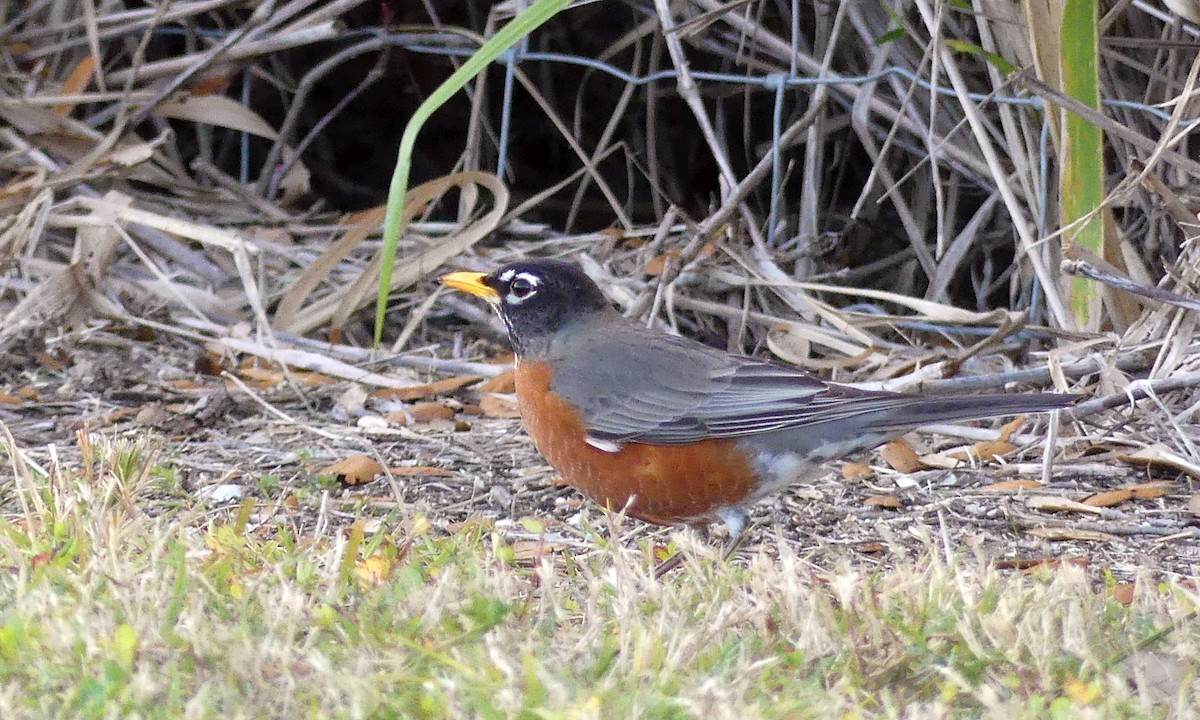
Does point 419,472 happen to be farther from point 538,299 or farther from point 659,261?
point 659,261

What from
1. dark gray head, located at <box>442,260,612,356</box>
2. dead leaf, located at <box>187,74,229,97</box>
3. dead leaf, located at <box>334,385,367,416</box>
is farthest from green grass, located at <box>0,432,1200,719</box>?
dead leaf, located at <box>187,74,229,97</box>

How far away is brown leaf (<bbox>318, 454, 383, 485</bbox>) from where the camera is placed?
3.69m

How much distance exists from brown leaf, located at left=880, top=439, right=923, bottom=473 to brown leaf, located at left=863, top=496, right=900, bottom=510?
249 mm

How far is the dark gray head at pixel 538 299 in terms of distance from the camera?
3748mm

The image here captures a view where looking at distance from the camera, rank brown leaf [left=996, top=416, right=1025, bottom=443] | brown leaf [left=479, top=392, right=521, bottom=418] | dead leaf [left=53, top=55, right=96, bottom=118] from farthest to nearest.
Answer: dead leaf [left=53, top=55, right=96, bottom=118] → brown leaf [left=479, top=392, right=521, bottom=418] → brown leaf [left=996, top=416, right=1025, bottom=443]

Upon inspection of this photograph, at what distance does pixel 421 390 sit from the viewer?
442 cm

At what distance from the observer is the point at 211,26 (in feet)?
20.1

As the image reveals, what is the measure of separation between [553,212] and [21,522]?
12.6 ft

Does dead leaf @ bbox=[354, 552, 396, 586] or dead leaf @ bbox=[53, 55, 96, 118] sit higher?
dead leaf @ bbox=[53, 55, 96, 118]

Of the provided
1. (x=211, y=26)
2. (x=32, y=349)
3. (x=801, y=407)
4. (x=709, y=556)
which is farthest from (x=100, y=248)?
(x=709, y=556)

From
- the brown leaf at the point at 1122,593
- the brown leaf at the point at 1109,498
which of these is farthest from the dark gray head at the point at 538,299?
the brown leaf at the point at 1122,593

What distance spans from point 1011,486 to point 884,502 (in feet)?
1.03

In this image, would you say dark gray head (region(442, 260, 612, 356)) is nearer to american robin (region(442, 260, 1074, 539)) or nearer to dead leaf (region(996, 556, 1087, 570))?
american robin (region(442, 260, 1074, 539))

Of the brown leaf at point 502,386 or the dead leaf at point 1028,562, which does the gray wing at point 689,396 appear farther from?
the brown leaf at point 502,386
